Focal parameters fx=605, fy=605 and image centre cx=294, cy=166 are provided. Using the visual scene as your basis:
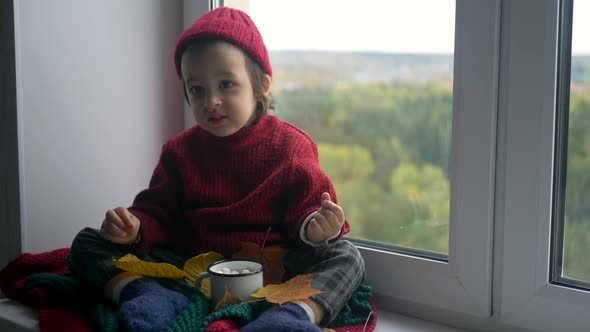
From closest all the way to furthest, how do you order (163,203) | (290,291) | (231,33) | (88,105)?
(290,291) → (231,33) → (163,203) → (88,105)

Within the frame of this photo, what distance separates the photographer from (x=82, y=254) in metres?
0.92

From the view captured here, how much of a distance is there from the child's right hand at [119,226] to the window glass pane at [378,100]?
0.38 m

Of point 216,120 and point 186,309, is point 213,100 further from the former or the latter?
point 186,309

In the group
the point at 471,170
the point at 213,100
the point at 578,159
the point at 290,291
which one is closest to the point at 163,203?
the point at 213,100

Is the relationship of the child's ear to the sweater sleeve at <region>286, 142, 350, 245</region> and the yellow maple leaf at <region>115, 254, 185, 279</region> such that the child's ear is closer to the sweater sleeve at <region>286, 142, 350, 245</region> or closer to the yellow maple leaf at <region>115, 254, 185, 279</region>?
the sweater sleeve at <region>286, 142, 350, 245</region>

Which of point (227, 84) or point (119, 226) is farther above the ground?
point (227, 84)

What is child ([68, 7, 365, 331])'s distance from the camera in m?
0.88

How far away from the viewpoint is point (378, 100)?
1.04 meters

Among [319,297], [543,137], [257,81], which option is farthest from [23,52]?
[543,137]

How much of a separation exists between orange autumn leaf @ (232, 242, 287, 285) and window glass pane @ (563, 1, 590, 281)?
1.35 ft

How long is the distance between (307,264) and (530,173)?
1.13ft

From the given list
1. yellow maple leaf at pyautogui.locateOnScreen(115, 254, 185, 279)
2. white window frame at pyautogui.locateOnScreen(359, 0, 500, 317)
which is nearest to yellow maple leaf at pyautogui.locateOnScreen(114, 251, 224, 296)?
yellow maple leaf at pyautogui.locateOnScreen(115, 254, 185, 279)

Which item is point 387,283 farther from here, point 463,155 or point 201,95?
point 201,95

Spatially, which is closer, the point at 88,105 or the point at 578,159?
the point at 578,159
